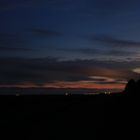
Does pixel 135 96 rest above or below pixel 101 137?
above

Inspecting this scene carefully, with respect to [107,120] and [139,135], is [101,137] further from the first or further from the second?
[107,120]

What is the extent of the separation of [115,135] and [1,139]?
11.0 m

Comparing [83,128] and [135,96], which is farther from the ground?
[135,96]

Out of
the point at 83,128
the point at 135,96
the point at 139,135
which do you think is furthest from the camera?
the point at 135,96

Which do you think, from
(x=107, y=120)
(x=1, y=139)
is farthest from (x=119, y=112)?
(x=1, y=139)

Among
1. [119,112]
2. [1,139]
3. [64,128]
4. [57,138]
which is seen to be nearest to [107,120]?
[119,112]

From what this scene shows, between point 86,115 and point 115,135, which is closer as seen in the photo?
point 115,135

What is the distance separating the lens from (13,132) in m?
39.2

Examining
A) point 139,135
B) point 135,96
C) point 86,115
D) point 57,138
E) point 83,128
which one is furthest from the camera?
point 86,115

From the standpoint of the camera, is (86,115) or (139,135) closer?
(139,135)

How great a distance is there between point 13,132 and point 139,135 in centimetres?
1592

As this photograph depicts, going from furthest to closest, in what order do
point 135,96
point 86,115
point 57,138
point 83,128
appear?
point 86,115 → point 135,96 → point 83,128 → point 57,138

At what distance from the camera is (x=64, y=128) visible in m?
34.1

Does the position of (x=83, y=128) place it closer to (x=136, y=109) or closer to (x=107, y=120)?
(x=107, y=120)
